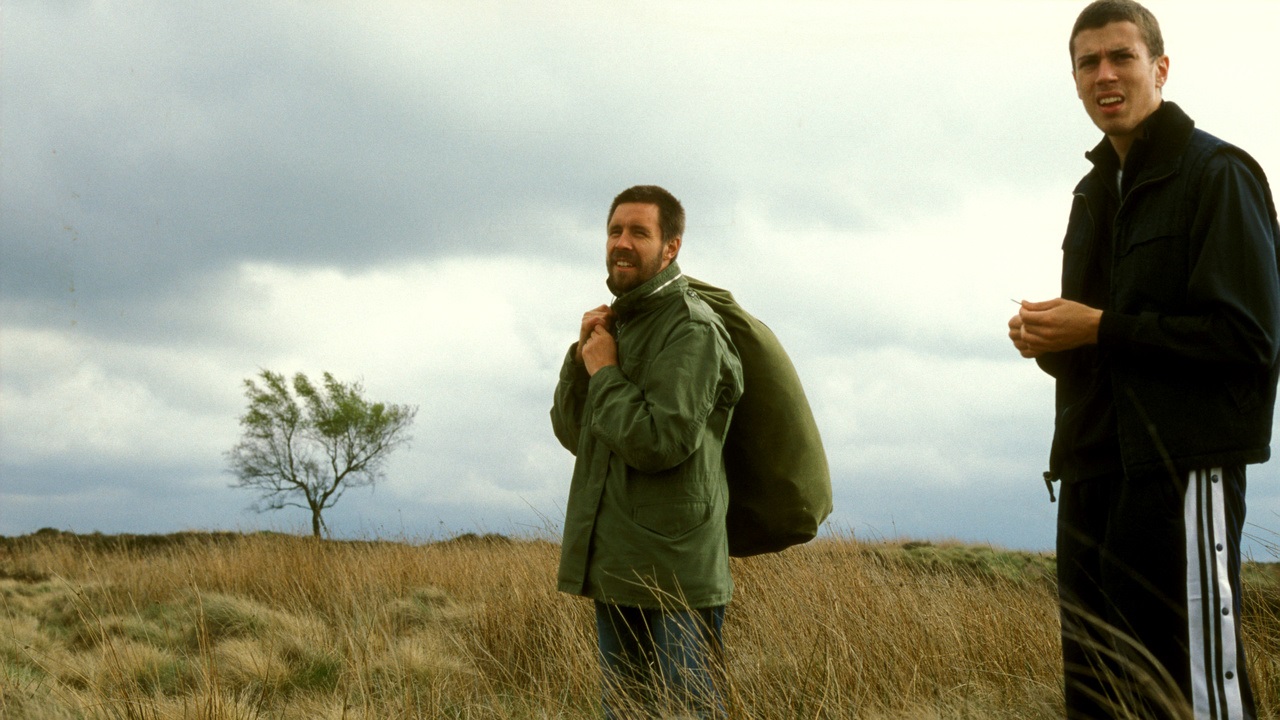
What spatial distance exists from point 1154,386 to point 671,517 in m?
1.40

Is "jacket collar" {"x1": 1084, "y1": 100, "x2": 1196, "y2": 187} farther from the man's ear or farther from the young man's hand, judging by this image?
the man's ear

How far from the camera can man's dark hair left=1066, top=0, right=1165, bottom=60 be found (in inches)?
96.5

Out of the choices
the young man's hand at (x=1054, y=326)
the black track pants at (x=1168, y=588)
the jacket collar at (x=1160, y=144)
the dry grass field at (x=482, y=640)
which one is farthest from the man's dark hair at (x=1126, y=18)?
the dry grass field at (x=482, y=640)

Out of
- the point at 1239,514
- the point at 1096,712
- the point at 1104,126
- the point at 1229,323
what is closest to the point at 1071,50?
the point at 1104,126

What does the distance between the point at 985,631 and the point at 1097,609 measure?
7.51ft

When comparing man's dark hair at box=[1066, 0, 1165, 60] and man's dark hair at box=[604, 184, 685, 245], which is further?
man's dark hair at box=[604, 184, 685, 245]

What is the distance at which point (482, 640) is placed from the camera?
6887 mm

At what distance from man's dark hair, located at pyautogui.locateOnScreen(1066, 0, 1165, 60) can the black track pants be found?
1119 mm


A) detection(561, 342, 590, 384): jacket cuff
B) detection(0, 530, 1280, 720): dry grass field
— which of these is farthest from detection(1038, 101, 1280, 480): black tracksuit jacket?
detection(561, 342, 590, 384): jacket cuff

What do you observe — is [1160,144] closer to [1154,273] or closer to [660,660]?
[1154,273]

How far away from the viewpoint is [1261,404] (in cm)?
232

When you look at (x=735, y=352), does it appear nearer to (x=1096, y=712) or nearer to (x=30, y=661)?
(x=1096, y=712)

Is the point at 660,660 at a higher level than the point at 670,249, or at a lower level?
lower

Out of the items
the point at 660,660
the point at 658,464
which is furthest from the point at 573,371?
the point at 660,660
